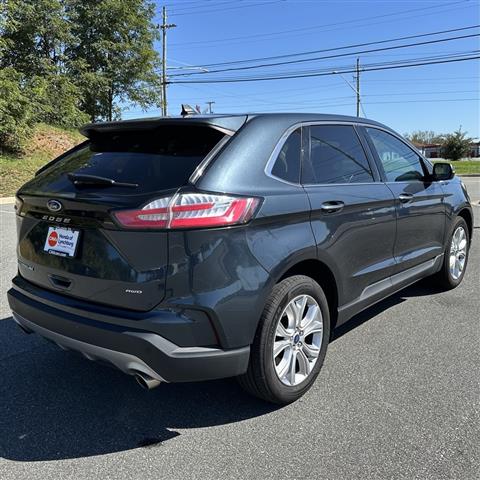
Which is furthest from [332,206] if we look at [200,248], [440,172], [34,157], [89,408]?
[34,157]

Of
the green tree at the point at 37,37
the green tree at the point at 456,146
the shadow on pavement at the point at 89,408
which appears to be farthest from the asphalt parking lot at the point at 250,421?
the green tree at the point at 456,146

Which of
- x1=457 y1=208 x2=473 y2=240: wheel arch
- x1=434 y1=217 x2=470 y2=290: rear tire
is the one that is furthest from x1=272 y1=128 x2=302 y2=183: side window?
x1=457 y1=208 x2=473 y2=240: wheel arch

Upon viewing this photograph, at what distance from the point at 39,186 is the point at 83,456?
1.57m

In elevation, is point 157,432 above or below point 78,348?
below

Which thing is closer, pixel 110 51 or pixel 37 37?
pixel 37 37

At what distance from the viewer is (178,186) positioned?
8.32 feet

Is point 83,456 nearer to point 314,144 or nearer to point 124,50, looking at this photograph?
point 314,144

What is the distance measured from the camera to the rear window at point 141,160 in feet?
8.64

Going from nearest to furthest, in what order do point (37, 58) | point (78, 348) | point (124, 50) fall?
1. point (78, 348)
2. point (37, 58)
3. point (124, 50)

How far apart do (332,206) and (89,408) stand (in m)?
1.92

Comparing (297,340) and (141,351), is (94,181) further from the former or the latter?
(297,340)

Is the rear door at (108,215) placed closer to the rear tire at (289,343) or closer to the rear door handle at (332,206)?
the rear tire at (289,343)

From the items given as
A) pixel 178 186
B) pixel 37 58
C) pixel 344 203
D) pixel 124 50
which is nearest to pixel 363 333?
pixel 344 203

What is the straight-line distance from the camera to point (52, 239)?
2.87 metres
